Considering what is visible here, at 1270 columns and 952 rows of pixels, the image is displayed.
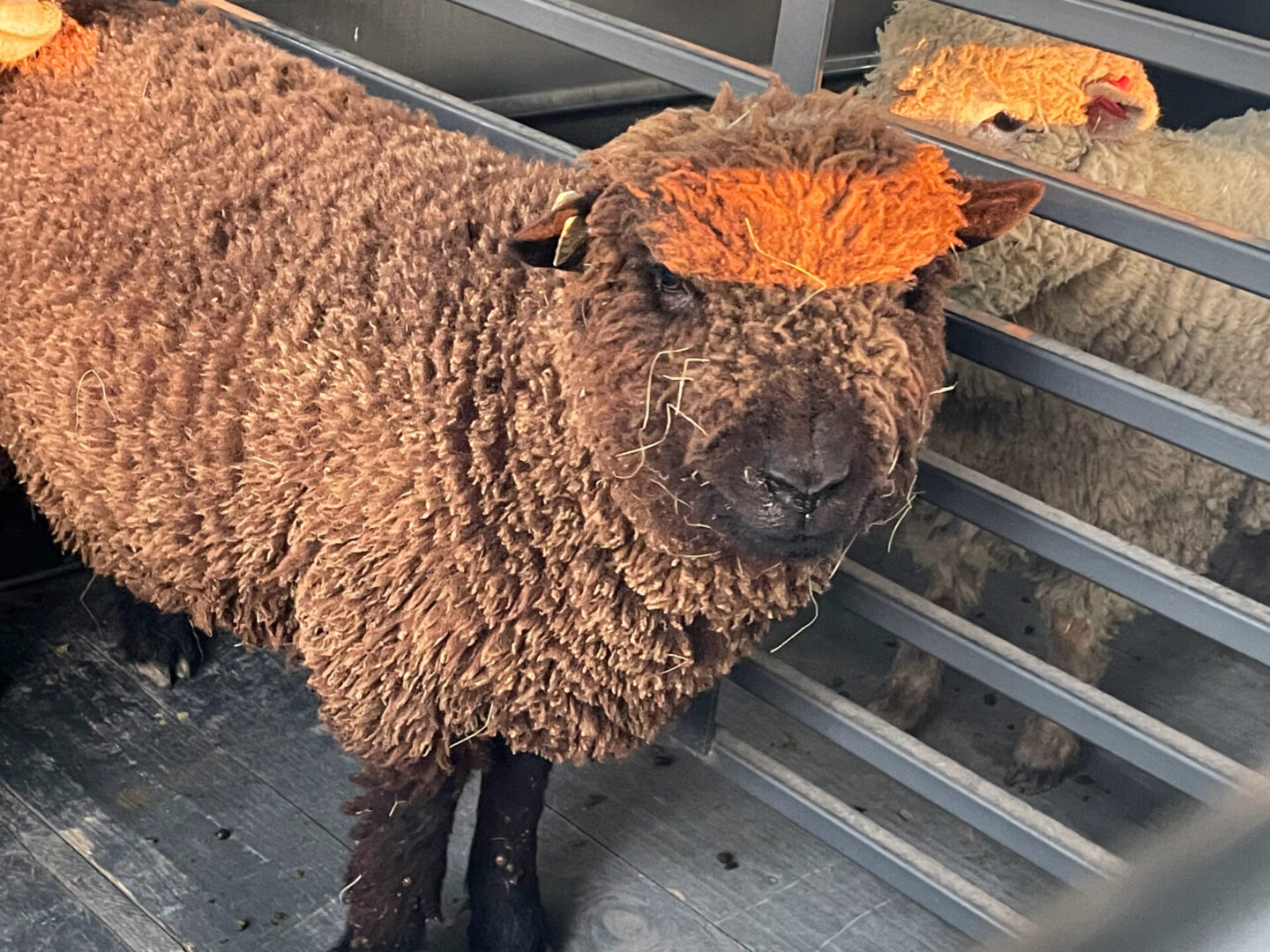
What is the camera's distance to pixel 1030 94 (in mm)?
2457

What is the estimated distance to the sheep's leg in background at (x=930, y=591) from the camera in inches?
113

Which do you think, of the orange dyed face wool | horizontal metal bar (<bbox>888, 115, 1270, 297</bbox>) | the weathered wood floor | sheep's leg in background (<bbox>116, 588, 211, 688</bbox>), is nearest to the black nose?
the orange dyed face wool

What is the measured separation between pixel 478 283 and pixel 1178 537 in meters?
1.68

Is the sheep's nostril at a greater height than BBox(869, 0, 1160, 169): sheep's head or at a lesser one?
lesser

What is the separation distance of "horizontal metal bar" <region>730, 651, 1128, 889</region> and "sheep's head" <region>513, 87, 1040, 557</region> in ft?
2.81

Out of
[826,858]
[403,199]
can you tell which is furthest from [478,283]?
[826,858]

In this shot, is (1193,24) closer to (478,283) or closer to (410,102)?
(478,283)

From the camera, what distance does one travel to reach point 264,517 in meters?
2.04

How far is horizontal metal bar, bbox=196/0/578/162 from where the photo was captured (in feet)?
8.09

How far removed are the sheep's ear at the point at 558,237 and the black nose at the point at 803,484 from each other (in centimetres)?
41

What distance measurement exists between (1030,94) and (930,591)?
114 cm

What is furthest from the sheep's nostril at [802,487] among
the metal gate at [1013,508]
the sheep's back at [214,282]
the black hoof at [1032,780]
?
the black hoof at [1032,780]

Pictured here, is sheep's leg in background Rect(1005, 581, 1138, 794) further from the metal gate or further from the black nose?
the black nose

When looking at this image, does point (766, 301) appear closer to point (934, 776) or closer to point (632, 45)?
point (632, 45)
